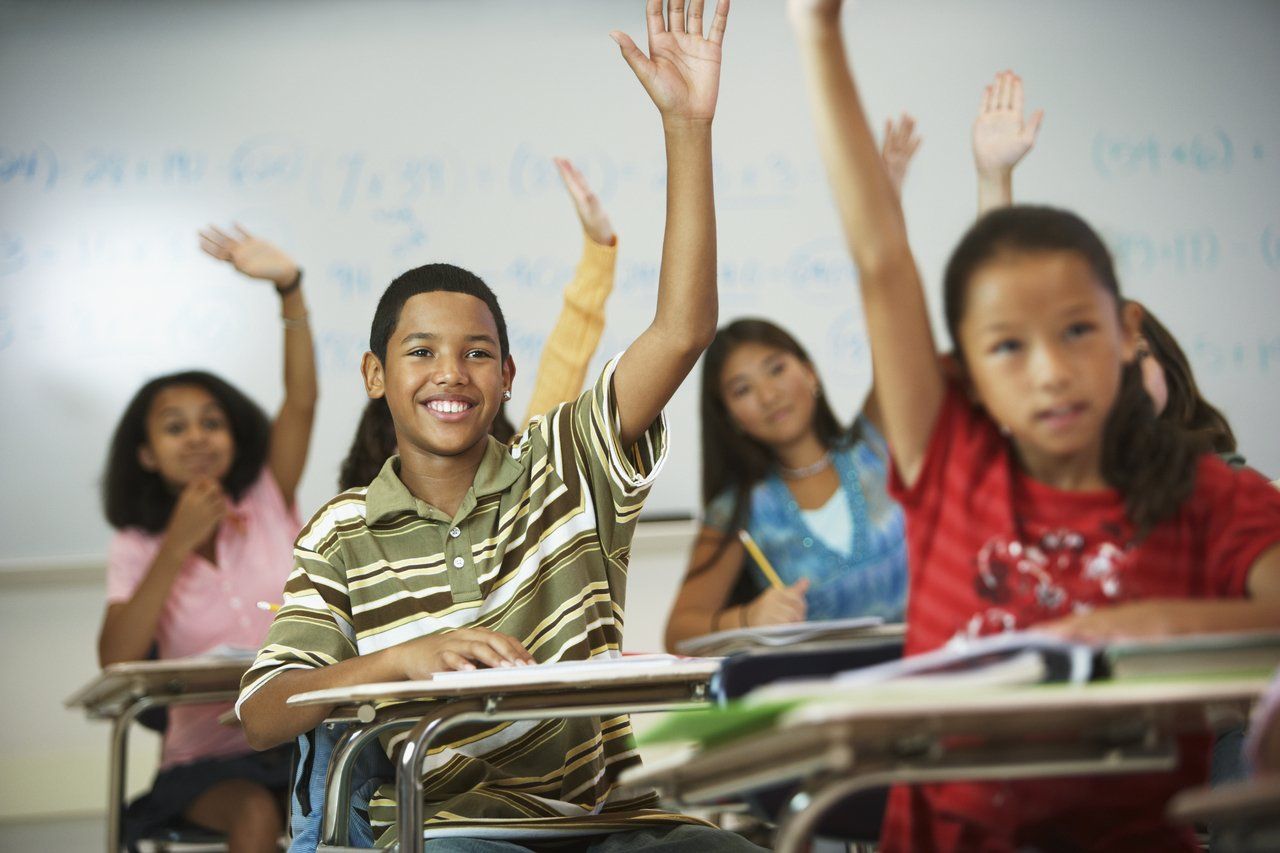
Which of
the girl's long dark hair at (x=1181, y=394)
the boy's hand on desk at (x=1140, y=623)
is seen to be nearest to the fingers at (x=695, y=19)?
the girl's long dark hair at (x=1181, y=394)

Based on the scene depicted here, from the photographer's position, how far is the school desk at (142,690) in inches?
96.8

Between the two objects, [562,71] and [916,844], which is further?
[562,71]

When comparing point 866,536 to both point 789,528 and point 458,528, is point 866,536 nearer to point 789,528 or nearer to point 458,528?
point 789,528

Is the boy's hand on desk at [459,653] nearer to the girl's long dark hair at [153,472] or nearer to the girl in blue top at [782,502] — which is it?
the girl in blue top at [782,502]

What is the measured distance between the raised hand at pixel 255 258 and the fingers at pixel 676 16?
195 centimetres

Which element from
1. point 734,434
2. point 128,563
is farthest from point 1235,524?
point 128,563

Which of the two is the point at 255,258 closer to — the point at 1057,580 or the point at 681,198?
the point at 681,198

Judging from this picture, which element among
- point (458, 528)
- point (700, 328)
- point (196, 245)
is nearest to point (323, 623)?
point (458, 528)

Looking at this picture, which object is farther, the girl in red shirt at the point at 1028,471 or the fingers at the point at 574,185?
the fingers at the point at 574,185

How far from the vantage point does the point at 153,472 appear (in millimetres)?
3535

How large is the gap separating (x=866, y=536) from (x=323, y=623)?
1.55 metres

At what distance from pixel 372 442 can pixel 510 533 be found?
98 cm

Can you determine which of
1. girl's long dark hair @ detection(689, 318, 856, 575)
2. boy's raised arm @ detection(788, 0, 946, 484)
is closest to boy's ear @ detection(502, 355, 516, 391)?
boy's raised arm @ detection(788, 0, 946, 484)

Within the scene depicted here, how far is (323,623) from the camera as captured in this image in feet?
5.71
